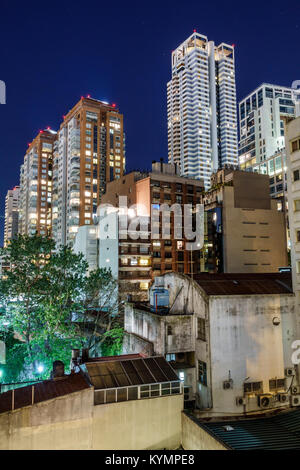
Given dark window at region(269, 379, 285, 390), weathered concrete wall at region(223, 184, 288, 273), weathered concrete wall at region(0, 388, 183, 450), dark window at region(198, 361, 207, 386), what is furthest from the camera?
weathered concrete wall at region(223, 184, 288, 273)

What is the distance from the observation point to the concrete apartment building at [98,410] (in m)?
16.3

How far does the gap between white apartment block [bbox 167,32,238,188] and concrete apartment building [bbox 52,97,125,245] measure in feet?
169

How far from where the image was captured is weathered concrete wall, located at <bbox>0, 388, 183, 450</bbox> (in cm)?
1611

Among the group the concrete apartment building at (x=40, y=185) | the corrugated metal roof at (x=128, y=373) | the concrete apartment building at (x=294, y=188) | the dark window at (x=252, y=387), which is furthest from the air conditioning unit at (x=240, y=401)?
the concrete apartment building at (x=40, y=185)

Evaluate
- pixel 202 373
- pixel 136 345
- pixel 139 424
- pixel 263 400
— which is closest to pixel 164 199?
pixel 136 345

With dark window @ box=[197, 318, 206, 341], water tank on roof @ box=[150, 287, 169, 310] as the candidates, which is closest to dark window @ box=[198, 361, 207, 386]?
dark window @ box=[197, 318, 206, 341]

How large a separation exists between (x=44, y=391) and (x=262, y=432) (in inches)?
538

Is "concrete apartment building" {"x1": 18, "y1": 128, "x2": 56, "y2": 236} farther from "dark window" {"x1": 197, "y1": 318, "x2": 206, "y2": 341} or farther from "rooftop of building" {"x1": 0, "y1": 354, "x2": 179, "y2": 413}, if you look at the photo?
"rooftop of building" {"x1": 0, "y1": 354, "x2": 179, "y2": 413}

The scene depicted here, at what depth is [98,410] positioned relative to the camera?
17.8m

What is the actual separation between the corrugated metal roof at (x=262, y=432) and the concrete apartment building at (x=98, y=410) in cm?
250

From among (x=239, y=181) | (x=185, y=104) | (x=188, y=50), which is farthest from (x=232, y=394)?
(x=188, y=50)
